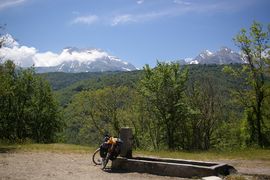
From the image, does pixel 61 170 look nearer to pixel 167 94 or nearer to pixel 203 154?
pixel 203 154

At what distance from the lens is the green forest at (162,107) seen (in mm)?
30609

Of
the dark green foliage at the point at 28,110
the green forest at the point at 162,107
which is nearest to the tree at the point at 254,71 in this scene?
the green forest at the point at 162,107

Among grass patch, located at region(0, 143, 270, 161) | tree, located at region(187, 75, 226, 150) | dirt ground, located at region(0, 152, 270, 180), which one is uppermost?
tree, located at region(187, 75, 226, 150)

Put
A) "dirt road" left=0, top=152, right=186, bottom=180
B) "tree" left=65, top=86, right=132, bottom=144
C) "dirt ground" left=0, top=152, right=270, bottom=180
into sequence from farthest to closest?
"tree" left=65, top=86, right=132, bottom=144, "dirt ground" left=0, top=152, right=270, bottom=180, "dirt road" left=0, top=152, right=186, bottom=180

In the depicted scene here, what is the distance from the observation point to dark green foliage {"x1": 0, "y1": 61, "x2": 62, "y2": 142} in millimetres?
46934

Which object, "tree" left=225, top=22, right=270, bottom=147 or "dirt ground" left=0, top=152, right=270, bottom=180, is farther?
"tree" left=225, top=22, right=270, bottom=147

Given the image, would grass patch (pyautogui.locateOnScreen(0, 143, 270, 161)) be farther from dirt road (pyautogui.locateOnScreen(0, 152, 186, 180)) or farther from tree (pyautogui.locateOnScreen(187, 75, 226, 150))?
tree (pyautogui.locateOnScreen(187, 75, 226, 150))

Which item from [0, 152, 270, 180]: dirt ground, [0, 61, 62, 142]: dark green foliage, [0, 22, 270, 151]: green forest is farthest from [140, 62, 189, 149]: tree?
[0, 152, 270, 180]: dirt ground

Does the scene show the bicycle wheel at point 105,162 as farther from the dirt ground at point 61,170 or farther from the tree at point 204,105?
the tree at point 204,105

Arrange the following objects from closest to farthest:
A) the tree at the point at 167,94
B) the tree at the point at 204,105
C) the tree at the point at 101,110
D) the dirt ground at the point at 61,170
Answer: the dirt ground at the point at 61,170
the tree at the point at 204,105
the tree at the point at 167,94
the tree at the point at 101,110

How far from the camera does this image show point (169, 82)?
37.3 m

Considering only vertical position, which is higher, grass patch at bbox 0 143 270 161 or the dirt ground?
the dirt ground

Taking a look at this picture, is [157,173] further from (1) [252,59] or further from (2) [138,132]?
(2) [138,132]

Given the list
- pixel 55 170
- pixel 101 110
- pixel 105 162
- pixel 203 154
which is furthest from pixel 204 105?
pixel 55 170
